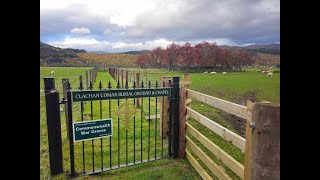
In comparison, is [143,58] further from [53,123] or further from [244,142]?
[244,142]

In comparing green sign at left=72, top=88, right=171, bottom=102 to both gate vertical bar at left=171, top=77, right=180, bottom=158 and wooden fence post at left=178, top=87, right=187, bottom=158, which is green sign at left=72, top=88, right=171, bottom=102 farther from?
wooden fence post at left=178, top=87, right=187, bottom=158

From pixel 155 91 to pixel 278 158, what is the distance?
2571 millimetres

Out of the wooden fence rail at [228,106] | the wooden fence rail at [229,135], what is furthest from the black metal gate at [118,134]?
the wooden fence rail at [229,135]

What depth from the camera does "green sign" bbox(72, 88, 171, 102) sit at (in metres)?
3.50

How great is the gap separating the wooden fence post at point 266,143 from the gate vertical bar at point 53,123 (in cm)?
276

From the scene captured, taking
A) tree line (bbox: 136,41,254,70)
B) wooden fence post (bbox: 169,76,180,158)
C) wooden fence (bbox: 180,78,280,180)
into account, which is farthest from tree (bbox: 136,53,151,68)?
wooden fence (bbox: 180,78,280,180)

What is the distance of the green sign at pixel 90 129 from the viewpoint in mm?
3411

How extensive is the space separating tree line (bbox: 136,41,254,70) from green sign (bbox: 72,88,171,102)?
25.8 m

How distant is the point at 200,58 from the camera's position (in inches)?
1389

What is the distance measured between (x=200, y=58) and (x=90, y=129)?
108ft

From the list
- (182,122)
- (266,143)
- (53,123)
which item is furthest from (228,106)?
(53,123)

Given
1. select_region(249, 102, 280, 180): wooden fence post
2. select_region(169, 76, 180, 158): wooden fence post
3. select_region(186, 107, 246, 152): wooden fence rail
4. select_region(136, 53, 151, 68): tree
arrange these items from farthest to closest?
select_region(136, 53, 151, 68): tree → select_region(169, 76, 180, 158): wooden fence post → select_region(186, 107, 246, 152): wooden fence rail → select_region(249, 102, 280, 180): wooden fence post
